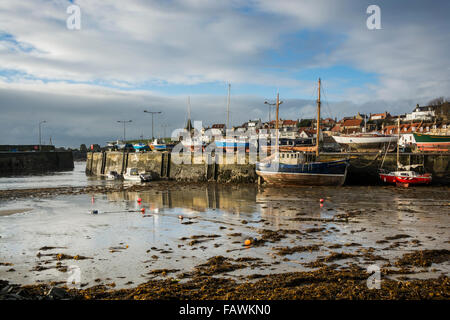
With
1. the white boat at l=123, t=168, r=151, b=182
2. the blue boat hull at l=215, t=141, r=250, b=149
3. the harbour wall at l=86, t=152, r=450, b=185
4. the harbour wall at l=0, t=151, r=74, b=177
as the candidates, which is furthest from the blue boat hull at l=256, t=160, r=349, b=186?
the harbour wall at l=0, t=151, r=74, b=177

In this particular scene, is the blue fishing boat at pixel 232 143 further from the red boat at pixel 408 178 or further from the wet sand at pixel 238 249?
the wet sand at pixel 238 249

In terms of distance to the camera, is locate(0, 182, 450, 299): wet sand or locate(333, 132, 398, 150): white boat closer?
locate(0, 182, 450, 299): wet sand

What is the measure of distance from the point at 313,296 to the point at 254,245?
19.5 feet

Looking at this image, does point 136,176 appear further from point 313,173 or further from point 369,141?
point 369,141

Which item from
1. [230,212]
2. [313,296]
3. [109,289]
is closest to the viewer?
[313,296]

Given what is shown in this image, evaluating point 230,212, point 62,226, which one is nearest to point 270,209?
point 230,212

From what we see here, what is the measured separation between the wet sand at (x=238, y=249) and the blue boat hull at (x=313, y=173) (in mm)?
7392

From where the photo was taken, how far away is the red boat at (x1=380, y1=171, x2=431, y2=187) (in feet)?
103

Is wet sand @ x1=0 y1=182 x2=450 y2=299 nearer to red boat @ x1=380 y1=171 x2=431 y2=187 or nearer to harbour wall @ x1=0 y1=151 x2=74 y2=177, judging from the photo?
red boat @ x1=380 y1=171 x2=431 y2=187

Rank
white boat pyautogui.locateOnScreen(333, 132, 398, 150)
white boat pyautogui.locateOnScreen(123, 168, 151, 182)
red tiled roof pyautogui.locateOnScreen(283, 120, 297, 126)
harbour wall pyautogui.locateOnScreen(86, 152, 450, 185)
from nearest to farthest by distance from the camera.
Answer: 1. harbour wall pyautogui.locateOnScreen(86, 152, 450, 185)
2. white boat pyautogui.locateOnScreen(123, 168, 151, 182)
3. white boat pyautogui.locateOnScreen(333, 132, 398, 150)
4. red tiled roof pyautogui.locateOnScreen(283, 120, 297, 126)

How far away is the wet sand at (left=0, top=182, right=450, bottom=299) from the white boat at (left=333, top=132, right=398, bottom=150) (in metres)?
23.8
